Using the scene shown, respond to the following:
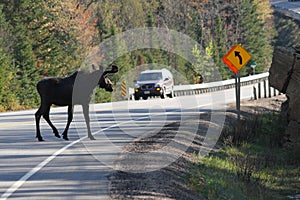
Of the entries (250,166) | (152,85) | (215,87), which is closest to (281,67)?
(250,166)

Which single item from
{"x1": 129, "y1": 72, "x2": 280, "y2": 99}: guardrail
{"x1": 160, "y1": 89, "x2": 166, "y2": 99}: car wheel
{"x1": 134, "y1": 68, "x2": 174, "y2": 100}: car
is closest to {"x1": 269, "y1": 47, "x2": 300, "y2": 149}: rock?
{"x1": 134, "y1": 68, "x2": 174, "y2": 100}: car

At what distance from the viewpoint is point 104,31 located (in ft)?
211

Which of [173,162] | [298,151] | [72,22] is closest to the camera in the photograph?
[173,162]

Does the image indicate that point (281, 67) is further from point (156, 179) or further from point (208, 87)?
point (208, 87)

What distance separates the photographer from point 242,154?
18969 mm

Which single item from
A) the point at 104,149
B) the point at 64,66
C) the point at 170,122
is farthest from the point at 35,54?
the point at 104,149

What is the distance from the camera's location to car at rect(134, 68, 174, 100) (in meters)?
39.8

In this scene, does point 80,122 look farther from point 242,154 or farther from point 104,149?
point 104,149

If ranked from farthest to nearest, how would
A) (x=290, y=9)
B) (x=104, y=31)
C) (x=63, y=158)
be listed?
(x=290, y=9) < (x=104, y=31) < (x=63, y=158)

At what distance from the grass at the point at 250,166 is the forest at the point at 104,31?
19302 mm

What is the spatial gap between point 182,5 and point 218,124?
6048 centimetres

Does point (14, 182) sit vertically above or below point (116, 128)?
above

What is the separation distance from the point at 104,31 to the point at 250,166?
1974 inches

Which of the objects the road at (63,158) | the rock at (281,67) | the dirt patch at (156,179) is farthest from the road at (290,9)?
the dirt patch at (156,179)
